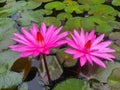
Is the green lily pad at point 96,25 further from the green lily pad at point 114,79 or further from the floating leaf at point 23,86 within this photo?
the floating leaf at point 23,86

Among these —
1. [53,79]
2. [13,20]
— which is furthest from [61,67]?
[13,20]

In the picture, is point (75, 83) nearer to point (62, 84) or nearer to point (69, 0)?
point (62, 84)

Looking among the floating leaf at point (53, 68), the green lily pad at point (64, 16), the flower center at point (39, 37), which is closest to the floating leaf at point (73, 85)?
the floating leaf at point (53, 68)

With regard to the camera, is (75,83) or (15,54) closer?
(75,83)

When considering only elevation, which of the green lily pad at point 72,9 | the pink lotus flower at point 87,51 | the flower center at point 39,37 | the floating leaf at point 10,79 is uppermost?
the flower center at point 39,37

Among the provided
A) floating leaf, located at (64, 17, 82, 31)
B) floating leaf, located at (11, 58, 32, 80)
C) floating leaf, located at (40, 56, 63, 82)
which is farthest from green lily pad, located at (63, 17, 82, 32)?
floating leaf, located at (11, 58, 32, 80)

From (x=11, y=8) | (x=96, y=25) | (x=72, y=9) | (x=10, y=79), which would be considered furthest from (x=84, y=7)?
(x=10, y=79)

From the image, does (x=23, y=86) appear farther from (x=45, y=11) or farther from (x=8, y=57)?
(x=45, y=11)
